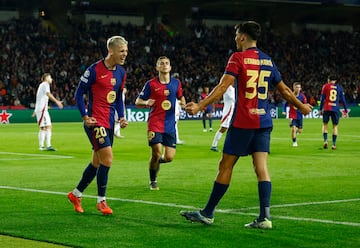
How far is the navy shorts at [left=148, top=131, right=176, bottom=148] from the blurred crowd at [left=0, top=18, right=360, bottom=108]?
33.6 meters

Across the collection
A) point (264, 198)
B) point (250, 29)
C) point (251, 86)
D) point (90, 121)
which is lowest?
point (264, 198)

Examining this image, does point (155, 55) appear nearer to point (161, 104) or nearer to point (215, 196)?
point (161, 104)

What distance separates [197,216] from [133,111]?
39.4m

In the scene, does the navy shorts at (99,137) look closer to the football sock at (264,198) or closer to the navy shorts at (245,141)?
the navy shorts at (245,141)

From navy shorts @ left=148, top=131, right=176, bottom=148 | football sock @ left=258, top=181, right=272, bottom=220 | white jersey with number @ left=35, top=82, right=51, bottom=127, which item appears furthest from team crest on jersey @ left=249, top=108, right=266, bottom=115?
white jersey with number @ left=35, top=82, right=51, bottom=127

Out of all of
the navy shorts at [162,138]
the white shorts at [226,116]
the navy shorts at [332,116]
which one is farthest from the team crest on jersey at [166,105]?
the navy shorts at [332,116]

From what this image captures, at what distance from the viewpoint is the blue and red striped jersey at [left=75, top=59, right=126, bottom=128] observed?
11.5 metres

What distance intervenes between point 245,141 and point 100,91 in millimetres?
2563

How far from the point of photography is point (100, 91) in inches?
456

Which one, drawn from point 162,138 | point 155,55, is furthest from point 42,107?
point 155,55

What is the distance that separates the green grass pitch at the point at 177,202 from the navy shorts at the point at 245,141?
37.5 inches

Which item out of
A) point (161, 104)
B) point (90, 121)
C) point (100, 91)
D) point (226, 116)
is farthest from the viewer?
point (226, 116)

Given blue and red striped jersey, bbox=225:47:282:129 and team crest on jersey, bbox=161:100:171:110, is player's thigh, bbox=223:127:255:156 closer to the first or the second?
blue and red striped jersey, bbox=225:47:282:129

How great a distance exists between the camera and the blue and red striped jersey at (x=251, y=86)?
995 cm
